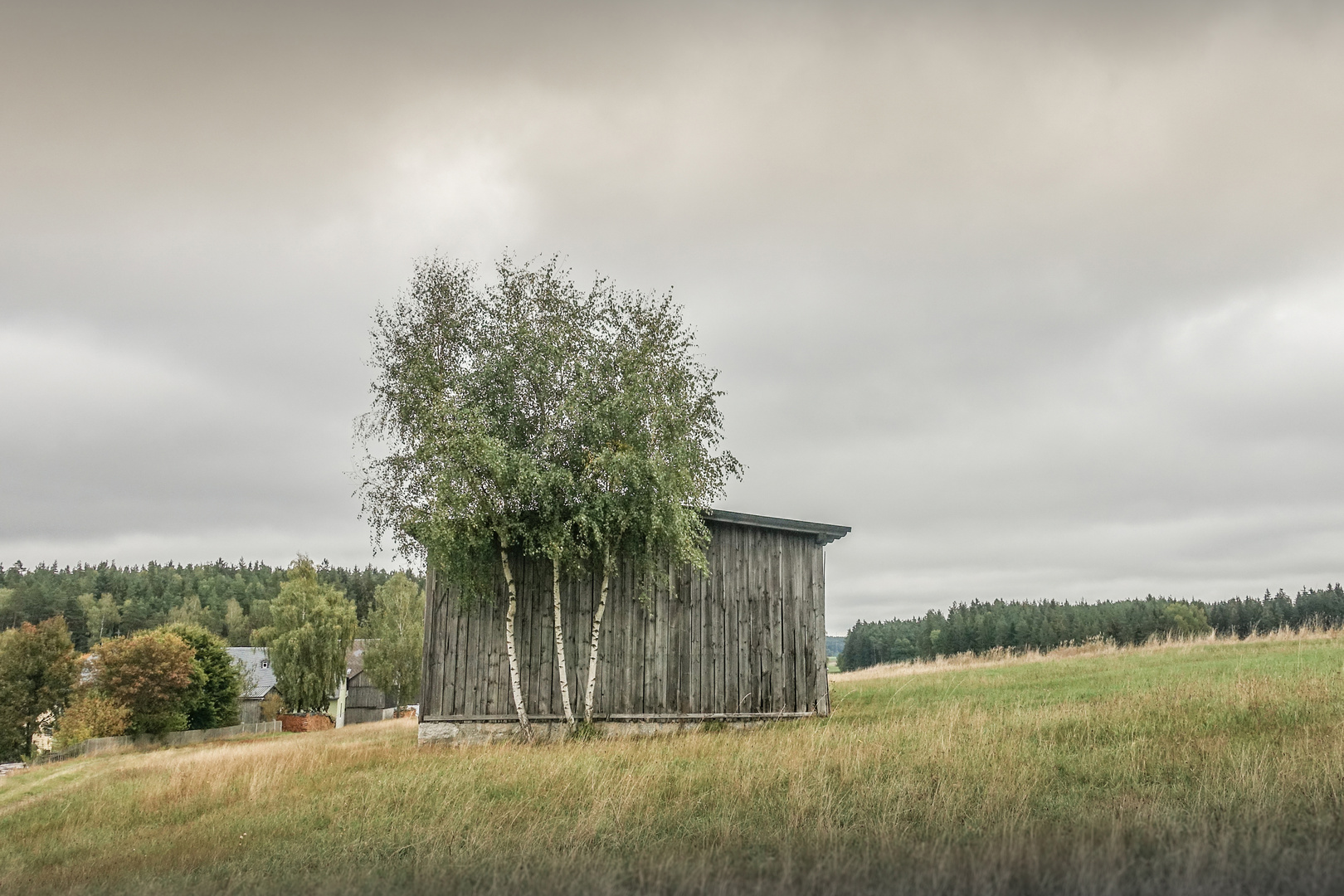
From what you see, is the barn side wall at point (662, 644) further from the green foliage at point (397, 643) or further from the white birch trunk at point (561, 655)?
the green foliage at point (397, 643)

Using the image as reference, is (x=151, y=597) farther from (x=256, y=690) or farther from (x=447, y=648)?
(x=447, y=648)

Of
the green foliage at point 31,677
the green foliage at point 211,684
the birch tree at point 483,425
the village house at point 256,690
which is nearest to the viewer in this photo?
the birch tree at point 483,425

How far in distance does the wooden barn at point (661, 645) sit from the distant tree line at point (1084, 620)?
6577cm

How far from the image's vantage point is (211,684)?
4866 centimetres

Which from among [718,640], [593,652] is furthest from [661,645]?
[593,652]

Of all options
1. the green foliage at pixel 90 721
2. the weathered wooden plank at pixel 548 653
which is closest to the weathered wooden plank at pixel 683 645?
the weathered wooden plank at pixel 548 653

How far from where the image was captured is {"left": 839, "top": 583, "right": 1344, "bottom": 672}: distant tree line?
90.6 meters

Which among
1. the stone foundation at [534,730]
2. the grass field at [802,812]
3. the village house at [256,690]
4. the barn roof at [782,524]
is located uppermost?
the barn roof at [782,524]

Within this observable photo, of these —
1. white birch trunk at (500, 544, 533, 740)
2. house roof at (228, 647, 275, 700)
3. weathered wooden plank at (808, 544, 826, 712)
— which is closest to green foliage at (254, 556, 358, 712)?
house roof at (228, 647, 275, 700)

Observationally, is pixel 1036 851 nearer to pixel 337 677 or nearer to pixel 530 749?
pixel 530 749

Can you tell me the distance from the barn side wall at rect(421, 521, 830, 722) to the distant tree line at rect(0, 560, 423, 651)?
80167mm

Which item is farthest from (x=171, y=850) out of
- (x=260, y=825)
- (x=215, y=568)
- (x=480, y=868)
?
(x=215, y=568)

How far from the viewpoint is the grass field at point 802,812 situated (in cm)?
588

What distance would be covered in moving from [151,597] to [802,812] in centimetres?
13854
